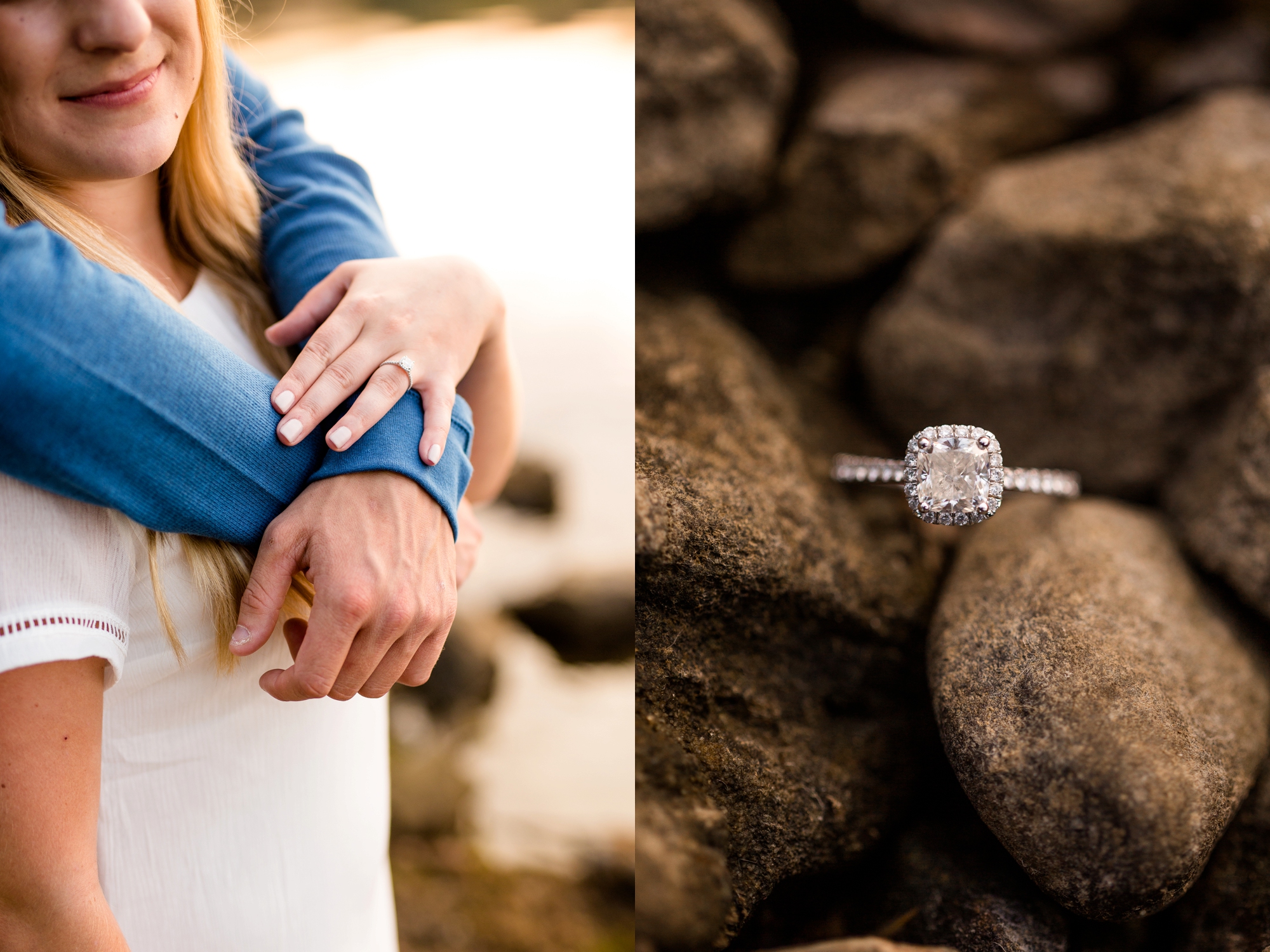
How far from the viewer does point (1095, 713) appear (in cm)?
57

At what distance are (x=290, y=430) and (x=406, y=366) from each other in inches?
3.6

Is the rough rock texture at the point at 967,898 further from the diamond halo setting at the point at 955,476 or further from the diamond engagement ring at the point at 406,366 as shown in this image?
the diamond engagement ring at the point at 406,366

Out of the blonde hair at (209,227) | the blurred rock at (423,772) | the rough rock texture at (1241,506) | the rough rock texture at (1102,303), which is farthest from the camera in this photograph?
the blurred rock at (423,772)

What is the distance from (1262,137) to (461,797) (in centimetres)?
178

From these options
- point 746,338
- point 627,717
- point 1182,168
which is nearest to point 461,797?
point 627,717

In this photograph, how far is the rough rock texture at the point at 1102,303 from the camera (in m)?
0.87

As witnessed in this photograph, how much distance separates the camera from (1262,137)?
0.94 meters

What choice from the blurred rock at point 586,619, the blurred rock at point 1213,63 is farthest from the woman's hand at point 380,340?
the blurred rock at point 586,619

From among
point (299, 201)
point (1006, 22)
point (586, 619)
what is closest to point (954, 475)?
point (299, 201)

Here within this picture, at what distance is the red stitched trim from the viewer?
444 millimetres

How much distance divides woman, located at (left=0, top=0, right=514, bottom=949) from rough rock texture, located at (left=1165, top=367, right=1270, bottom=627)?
698 mm

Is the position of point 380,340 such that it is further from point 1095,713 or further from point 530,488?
point 530,488

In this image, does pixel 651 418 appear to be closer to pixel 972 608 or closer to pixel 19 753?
pixel 972 608

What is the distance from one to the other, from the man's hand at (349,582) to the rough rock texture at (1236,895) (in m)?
0.64
